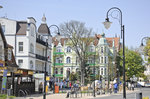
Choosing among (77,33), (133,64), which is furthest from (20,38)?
(133,64)

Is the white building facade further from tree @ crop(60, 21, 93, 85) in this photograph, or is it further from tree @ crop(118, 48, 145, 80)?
tree @ crop(118, 48, 145, 80)

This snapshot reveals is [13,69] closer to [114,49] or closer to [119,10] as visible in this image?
[119,10]

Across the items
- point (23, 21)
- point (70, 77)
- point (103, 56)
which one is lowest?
point (70, 77)

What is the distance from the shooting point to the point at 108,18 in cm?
1894

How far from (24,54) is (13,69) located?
21599 mm

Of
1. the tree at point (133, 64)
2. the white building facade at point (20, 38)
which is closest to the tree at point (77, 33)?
the white building facade at point (20, 38)

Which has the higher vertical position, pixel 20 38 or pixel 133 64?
pixel 20 38

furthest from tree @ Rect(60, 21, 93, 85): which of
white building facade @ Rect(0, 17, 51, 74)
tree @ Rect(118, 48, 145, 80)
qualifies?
tree @ Rect(118, 48, 145, 80)

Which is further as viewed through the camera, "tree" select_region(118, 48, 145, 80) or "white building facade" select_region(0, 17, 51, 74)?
"tree" select_region(118, 48, 145, 80)

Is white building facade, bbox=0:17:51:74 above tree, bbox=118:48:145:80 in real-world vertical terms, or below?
above

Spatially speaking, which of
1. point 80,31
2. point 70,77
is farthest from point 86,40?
point 70,77

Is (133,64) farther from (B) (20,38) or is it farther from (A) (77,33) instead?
(B) (20,38)

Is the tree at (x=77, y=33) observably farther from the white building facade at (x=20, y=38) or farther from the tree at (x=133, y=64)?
the tree at (x=133, y=64)

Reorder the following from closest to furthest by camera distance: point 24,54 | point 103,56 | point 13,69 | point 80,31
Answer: point 13,69 → point 24,54 → point 80,31 → point 103,56
